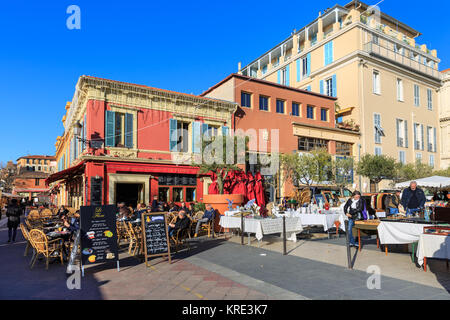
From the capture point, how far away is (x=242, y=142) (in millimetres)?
16312

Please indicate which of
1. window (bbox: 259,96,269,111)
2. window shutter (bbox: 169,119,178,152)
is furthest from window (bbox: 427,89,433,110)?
window shutter (bbox: 169,119,178,152)

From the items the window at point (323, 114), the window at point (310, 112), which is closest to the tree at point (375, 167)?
the window at point (323, 114)

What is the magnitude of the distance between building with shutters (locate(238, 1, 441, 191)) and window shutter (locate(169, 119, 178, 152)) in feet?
51.0

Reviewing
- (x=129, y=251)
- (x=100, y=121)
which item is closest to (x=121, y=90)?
(x=100, y=121)

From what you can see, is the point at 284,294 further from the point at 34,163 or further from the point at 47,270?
the point at 34,163

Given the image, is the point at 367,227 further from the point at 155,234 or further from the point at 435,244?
the point at 155,234

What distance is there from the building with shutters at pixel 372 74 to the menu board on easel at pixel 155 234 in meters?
22.2

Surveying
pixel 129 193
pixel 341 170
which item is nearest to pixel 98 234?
pixel 129 193

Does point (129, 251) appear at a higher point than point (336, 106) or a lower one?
lower

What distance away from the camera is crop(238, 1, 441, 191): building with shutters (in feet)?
90.8

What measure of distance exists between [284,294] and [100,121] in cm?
1349

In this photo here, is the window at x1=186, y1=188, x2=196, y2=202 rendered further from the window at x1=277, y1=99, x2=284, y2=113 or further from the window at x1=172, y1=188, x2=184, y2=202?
the window at x1=277, y1=99, x2=284, y2=113

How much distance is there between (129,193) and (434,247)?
556 inches

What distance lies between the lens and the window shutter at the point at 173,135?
18141mm
